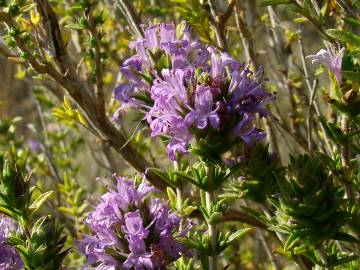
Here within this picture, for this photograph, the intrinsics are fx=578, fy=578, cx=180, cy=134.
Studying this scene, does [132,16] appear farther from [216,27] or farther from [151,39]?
[151,39]

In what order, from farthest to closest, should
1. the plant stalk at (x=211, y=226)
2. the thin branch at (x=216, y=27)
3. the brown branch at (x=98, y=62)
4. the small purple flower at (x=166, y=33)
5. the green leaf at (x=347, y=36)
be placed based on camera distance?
the thin branch at (x=216, y=27), the brown branch at (x=98, y=62), the small purple flower at (x=166, y=33), the plant stalk at (x=211, y=226), the green leaf at (x=347, y=36)

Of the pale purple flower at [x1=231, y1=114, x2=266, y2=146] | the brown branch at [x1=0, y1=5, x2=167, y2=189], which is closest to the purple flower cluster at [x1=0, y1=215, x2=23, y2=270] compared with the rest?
the brown branch at [x1=0, y1=5, x2=167, y2=189]

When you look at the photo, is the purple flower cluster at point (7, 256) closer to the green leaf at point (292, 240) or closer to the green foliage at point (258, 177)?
the green foliage at point (258, 177)

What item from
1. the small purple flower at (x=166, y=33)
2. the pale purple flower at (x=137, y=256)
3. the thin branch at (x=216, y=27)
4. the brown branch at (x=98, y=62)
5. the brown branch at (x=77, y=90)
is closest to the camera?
the pale purple flower at (x=137, y=256)

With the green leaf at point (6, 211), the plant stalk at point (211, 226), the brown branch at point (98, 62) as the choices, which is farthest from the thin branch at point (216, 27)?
the green leaf at point (6, 211)

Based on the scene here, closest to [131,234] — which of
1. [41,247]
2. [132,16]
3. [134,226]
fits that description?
[134,226]

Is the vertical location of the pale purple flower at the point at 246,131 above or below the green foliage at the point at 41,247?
above

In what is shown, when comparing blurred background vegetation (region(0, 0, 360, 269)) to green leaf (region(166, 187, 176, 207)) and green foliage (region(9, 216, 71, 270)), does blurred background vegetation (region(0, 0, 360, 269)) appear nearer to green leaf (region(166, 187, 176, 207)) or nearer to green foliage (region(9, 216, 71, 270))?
green leaf (region(166, 187, 176, 207))

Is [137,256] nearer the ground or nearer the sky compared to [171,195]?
nearer the sky

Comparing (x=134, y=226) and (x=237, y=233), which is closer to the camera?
(x=134, y=226)

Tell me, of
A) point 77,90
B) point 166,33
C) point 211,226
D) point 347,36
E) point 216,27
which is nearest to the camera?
point 347,36
